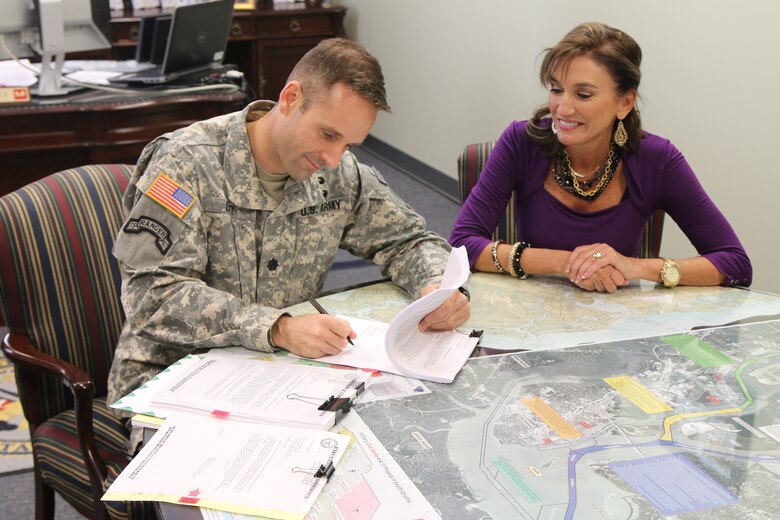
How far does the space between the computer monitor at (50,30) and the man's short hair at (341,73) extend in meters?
1.84

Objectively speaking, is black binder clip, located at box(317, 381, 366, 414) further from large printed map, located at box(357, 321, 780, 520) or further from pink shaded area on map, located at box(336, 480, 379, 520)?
pink shaded area on map, located at box(336, 480, 379, 520)

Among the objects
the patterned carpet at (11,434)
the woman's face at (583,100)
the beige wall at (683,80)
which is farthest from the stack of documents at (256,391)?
the beige wall at (683,80)

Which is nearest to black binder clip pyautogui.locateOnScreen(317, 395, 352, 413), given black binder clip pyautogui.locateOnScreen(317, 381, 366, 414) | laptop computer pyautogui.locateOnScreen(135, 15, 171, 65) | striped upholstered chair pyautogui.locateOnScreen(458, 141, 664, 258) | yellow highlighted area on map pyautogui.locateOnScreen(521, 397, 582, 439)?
black binder clip pyautogui.locateOnScreen(317, 381, 366, 414)

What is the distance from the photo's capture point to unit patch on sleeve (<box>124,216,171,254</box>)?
5.04ft

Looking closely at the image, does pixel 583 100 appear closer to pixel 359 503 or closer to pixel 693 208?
pixel 693 208

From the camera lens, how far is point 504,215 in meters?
2.42

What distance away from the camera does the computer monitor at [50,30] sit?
9.84 ft

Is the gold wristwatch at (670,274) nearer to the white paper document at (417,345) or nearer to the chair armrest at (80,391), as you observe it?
the white paper document at (417,345)

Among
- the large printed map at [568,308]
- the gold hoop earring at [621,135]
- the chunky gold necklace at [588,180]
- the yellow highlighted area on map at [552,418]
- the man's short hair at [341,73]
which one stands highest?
the man's short hair at [341,73]

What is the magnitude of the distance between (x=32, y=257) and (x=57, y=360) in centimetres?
27

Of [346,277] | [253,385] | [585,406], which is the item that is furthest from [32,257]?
[346,277]

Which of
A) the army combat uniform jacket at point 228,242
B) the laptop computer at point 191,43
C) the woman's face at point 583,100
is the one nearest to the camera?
the army combat uniform jacket at point 228,242

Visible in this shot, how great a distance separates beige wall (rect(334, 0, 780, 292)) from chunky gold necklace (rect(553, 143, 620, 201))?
3.40 ft

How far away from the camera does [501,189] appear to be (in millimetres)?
2166
